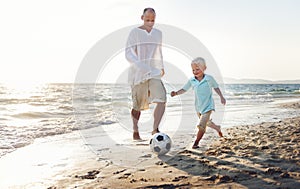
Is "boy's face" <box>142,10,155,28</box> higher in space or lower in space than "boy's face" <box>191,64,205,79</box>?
higher

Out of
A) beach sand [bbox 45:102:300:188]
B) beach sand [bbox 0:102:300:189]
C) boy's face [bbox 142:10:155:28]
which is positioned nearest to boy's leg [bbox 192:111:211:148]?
beach sand [bbox 0:102:300:189]

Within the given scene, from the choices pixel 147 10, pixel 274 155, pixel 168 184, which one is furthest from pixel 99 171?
pixel 147 10

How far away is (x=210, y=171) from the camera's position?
334cm

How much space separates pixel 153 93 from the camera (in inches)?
207

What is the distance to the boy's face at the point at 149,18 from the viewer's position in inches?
206

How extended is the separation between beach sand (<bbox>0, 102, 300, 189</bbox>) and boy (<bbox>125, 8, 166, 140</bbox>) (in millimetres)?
785

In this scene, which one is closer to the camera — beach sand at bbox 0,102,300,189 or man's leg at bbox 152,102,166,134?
beach sand at bbox 0,102,300,189

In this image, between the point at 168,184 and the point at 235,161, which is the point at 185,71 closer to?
the point at 235,161

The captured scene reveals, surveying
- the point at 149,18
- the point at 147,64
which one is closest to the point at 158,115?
the point at 147,64

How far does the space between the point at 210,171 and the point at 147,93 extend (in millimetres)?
2240

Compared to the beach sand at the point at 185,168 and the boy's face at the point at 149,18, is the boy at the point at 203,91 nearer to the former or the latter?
the beach sand at the point at 185,168

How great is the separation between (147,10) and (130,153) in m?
2.26

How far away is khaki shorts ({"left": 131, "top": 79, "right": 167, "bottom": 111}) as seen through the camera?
5.22 meters

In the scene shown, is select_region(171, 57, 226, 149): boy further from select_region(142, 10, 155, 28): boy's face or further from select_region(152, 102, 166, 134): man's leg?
select_region(142, 10, 155, 28): boy's face
